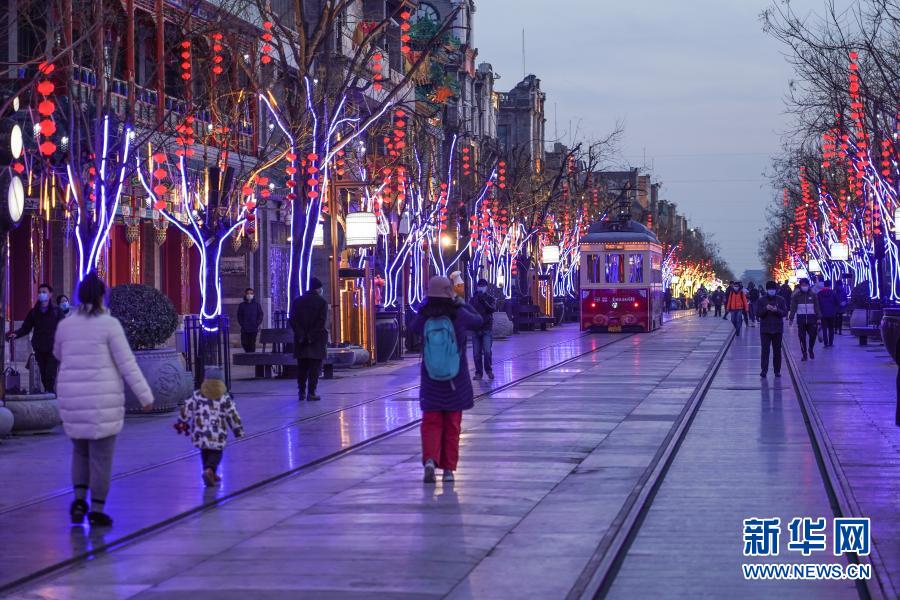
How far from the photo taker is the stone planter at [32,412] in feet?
59.5

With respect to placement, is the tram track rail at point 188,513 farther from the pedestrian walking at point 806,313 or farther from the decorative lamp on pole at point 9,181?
the pedestrian walking at point 806,313

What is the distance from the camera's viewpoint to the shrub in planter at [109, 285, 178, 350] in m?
21.3

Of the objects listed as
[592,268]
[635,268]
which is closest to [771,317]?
[635,268]

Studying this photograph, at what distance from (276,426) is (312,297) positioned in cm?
444

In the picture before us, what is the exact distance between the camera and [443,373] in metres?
13.2

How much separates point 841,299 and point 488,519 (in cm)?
5708

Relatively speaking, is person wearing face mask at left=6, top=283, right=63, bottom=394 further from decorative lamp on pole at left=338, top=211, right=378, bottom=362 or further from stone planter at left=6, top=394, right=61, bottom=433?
decorative lamp on pole at left=338, top=211, right=378, bottom=362

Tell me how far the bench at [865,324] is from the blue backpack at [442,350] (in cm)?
2863

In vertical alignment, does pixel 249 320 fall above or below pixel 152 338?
above

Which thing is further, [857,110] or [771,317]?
[857,110]

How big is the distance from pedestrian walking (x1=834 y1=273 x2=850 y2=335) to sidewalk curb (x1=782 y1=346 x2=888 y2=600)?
2278 centimetres

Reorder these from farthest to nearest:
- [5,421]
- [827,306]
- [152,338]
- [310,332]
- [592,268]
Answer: [592,268] < [827,306] < [310,332] < [152,338] < [5,421]

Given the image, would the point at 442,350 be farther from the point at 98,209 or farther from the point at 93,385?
the point at 98,209

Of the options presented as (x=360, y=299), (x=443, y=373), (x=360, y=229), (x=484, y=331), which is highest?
(x=360, y=229)
